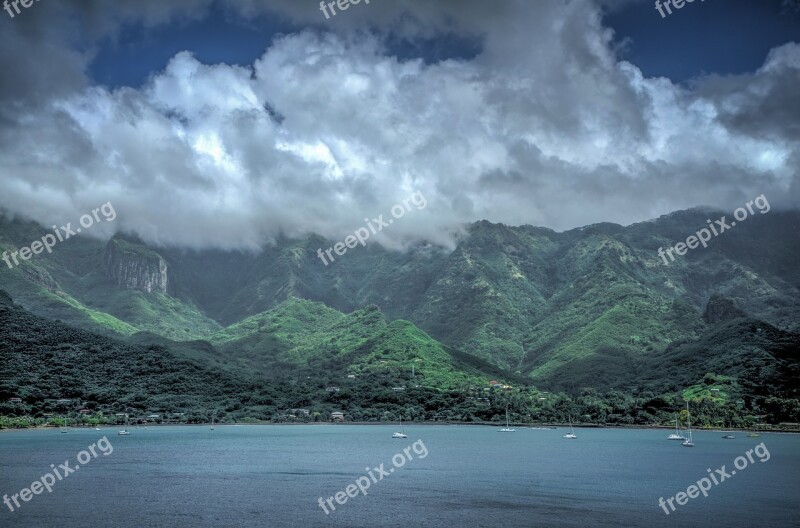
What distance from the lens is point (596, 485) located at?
3255 inches

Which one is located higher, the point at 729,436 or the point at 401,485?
the point at 729,436

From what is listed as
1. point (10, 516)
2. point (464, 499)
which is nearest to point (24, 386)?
point (10, 516)

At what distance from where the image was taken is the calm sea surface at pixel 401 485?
61.1 m

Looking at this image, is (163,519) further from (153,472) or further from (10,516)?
(153,472)

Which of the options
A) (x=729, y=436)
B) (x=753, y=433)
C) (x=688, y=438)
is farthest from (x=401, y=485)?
(x=753, y=433)

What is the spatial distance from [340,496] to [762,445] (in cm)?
10394

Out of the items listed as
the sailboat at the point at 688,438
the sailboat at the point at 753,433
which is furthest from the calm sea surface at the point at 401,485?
the sailboat at the point at 753,433

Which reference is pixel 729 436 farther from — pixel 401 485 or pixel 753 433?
pixel 401 485

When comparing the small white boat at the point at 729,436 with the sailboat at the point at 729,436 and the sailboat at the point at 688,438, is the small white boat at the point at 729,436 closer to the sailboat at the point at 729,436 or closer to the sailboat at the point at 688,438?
the sailboat at the point at 729,436

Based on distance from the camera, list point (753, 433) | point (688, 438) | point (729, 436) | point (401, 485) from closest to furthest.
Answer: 1. point (401, 485)
2. point (688, 438)
3. point (729, 436)
4. point (753, 433)

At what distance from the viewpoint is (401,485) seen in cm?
8325

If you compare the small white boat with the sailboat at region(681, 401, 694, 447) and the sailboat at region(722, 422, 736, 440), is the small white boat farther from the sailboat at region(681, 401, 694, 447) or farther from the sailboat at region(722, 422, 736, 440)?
the sailboat at region(681, 401, 694, 447)

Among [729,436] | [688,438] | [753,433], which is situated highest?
[753,433]

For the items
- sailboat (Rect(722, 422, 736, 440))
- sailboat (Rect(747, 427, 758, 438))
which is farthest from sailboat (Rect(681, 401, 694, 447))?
sailboat (Rect(747, 427, 758, 438))
